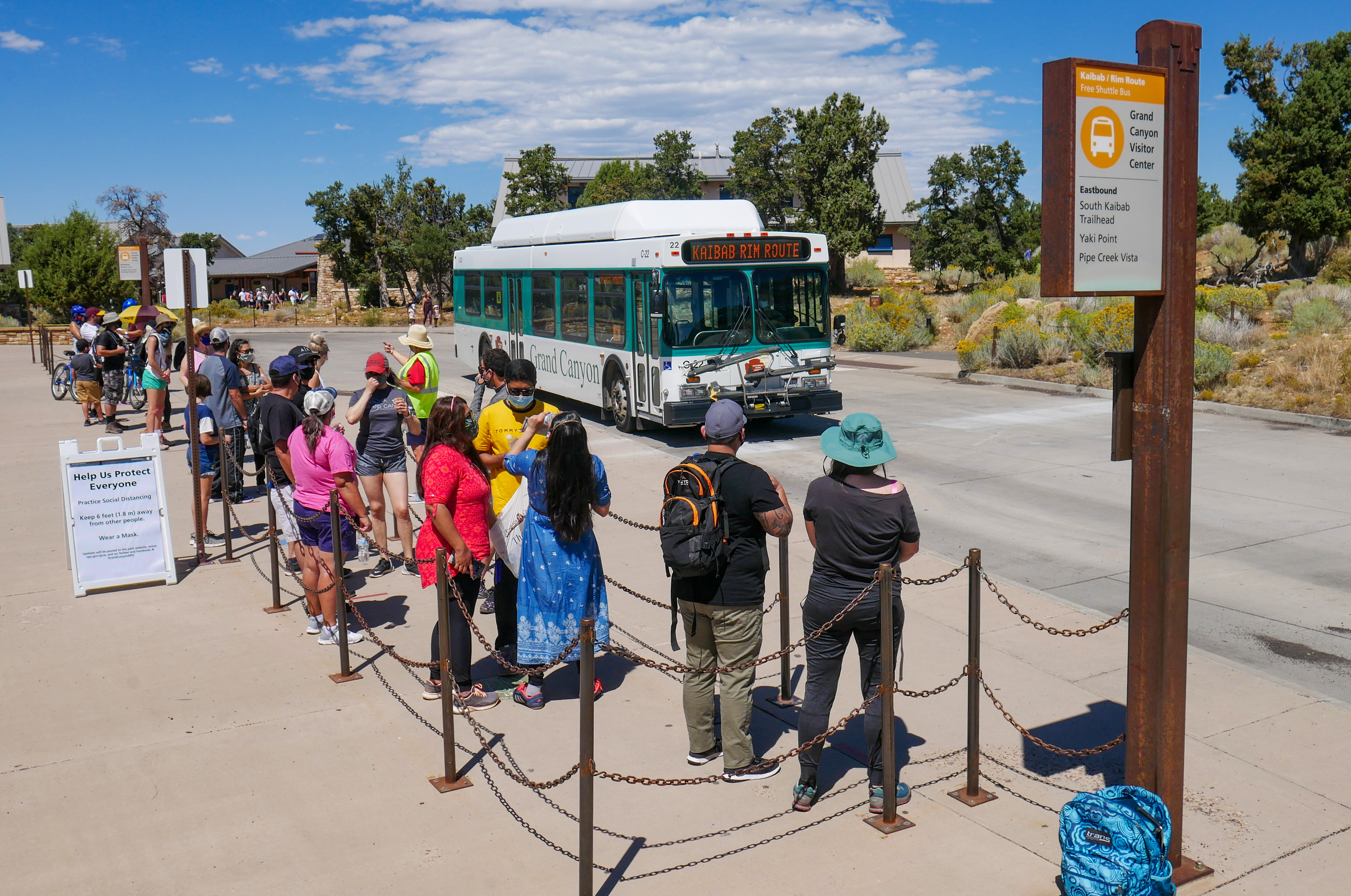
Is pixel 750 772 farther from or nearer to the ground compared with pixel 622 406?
nearer to the ground

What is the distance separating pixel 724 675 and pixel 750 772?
1.72ft

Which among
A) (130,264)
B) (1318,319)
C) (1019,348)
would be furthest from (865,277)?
(130,264)

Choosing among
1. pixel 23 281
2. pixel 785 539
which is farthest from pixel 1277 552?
pixel 23 281

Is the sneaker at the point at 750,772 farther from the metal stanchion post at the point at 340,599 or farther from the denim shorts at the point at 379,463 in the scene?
the denim shorts at the point at 379,463

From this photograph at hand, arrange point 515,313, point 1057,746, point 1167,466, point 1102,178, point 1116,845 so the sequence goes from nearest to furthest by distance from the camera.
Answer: point 1116,845 → point 1102,178 → point 1167,466 → point 1057,746 → point 515,313

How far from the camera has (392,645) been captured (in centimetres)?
720

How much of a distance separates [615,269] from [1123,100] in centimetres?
1229

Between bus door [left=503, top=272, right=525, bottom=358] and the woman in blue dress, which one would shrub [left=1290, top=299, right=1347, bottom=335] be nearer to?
bus door [left=503, top=272, right=525, bottom=358]

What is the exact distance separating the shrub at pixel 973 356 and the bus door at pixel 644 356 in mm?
9913

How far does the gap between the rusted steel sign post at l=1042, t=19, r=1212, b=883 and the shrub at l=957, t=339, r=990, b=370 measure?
19285 millimetres

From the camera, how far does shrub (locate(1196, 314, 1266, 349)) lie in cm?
2147

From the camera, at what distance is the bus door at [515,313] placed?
66.4 ft

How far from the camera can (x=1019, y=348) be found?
22.8 metres

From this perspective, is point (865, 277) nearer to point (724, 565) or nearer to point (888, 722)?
point (724, 565)
